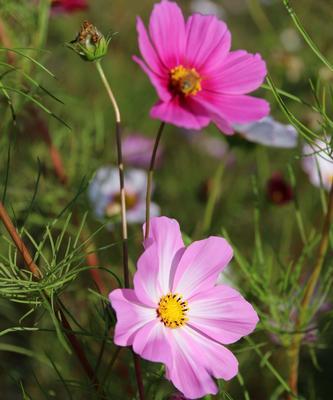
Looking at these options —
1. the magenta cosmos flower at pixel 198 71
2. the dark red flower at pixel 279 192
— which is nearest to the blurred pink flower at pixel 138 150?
the dark red flower at pixel 279 192

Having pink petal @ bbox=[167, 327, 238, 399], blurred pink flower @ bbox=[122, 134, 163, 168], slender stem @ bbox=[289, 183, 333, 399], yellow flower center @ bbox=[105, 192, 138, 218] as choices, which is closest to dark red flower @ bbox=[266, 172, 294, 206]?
yellow flower center @ bbox=[105, 192, 138, 218]

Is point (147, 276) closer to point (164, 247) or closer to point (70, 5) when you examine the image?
point (164, 247)

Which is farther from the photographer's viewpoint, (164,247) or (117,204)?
(117,204)

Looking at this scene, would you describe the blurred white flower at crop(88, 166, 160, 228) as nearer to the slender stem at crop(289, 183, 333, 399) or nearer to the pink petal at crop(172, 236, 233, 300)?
the slender stem at crop(289, 183, 333, 399)

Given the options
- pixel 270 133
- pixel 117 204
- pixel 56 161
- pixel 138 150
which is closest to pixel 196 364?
pixel 270 133

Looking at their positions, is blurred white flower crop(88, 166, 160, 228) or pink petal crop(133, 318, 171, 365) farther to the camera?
blurred white flower crop(88, 166, 160, 228)

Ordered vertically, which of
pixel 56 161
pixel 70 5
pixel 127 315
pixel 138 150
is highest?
pixel 70 5
